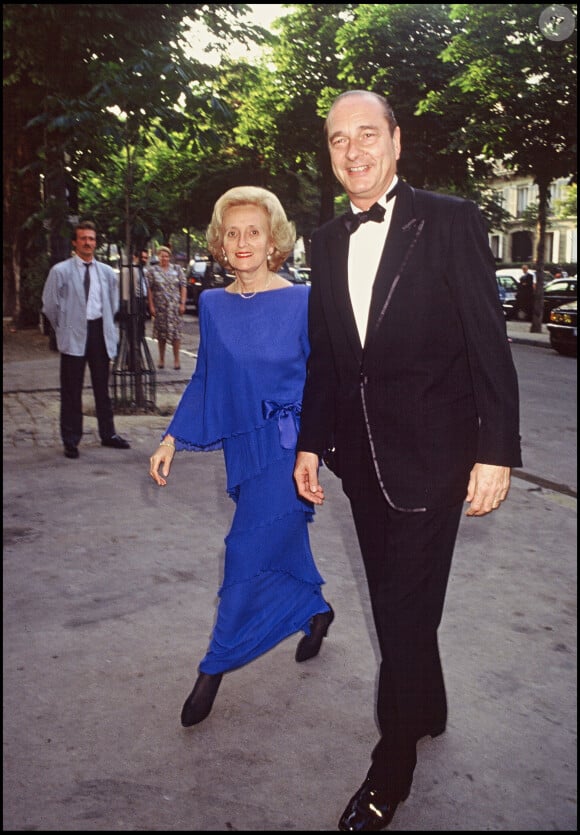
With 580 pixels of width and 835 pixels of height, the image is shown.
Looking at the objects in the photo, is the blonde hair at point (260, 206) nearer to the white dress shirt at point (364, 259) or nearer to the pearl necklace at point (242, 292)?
the pearl necklace at point (242, 292)

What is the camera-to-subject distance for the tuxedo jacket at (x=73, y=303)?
7.98 m

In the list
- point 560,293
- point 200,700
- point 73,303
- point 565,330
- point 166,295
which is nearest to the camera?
point 200,700

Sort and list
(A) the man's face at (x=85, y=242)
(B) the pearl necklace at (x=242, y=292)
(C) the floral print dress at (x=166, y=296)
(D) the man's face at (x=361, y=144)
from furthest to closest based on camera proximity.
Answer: (C) the floral print dress at (x=166, y=296), (A) the man's face at (x=85, y=242), (B) the pearl necklace at (x=242, y=292), (D) the man's face at (x=361, y=144)

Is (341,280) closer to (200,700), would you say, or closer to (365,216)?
(365,216)

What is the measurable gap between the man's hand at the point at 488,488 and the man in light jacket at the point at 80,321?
5750 millimetres

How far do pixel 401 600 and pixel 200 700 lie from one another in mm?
1137

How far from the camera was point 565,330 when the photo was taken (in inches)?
808

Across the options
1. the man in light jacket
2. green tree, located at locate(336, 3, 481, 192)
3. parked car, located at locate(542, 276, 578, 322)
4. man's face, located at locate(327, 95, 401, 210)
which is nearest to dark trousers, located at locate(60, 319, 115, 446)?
the man in light jacket

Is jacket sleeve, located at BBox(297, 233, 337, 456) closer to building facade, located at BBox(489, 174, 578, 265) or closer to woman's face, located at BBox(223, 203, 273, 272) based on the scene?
woman's face, located at BBox(223, 203, 273, 272)

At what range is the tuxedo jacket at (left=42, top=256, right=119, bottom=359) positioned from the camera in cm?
798

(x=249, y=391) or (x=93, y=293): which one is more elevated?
(x=93, y=293)

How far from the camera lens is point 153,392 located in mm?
11016

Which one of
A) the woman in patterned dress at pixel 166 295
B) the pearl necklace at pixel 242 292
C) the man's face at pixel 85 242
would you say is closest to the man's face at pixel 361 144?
the pearl necklace at pixel 242 292

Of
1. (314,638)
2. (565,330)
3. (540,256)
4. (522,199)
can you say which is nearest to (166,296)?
(314,638)
